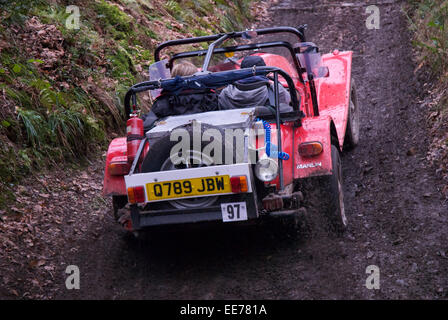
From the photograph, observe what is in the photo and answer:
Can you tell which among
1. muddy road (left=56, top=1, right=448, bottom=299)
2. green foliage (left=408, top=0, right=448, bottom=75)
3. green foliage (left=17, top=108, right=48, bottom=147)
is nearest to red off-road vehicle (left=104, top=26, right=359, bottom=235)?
muddy road (left=56, top=1, right=448, bottom=299)

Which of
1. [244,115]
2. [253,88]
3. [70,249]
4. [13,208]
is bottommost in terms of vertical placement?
[70,249]

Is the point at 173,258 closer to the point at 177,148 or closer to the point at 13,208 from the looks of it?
the point at 177,148

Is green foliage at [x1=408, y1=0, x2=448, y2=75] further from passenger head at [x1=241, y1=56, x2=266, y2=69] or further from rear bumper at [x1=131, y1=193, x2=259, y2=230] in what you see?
rear bumper at [x1=131, y1=193, x2=259, y2=230]

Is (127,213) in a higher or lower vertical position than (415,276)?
higher

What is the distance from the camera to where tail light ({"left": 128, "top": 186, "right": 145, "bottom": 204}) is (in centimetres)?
481

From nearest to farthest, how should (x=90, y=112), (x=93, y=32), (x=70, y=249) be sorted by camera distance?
(x=70, y=249)
(x=90, y=112)
(x=93, y=32)

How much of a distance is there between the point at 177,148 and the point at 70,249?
1.73 meters

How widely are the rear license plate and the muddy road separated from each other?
2.51 feet

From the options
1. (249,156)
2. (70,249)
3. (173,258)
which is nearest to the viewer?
(249,156)

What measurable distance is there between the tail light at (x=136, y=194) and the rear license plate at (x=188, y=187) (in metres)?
0.05

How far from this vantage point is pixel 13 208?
5.97 meters

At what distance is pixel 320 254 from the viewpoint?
5047mm

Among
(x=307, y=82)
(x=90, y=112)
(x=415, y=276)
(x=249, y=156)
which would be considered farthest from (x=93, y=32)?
(x=415, y=276)

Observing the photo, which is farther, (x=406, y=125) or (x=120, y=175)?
(x=406, y=125)
